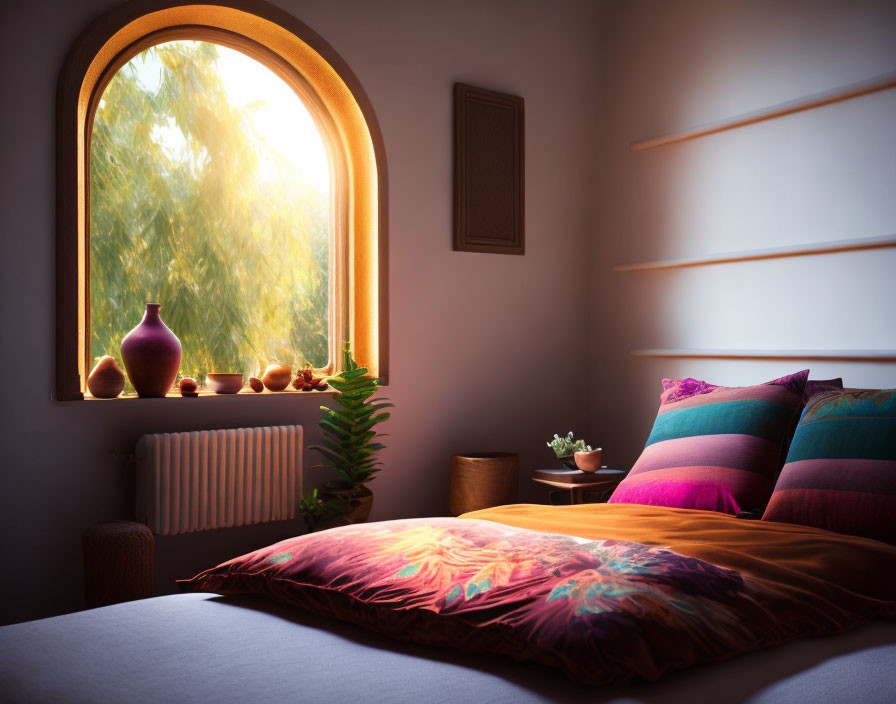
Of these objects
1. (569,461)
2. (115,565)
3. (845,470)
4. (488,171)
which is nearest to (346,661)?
(115,565)

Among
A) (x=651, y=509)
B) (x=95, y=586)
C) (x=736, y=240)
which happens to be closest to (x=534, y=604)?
(x=651, y=509)

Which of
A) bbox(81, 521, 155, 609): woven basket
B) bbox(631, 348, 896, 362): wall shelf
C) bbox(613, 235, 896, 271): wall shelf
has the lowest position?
bbox(81, 521, 155, 609): woven basket

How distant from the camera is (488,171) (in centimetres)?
400

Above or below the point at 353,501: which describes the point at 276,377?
above

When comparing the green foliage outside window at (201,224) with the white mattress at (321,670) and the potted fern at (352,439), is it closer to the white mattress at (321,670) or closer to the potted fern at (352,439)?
the potted fern at (352,439)

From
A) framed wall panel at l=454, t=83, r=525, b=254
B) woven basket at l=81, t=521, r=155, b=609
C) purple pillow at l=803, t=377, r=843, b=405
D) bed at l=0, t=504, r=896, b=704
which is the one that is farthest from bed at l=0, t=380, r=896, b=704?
framed wall panel at l=454, t=83, r=525, b=254

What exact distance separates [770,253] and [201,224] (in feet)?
7.94

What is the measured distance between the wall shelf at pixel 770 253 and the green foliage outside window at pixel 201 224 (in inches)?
63.0

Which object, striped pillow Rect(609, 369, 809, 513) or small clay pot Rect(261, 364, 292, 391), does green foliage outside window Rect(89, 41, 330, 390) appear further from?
striped pillow Rect(609, 369, 809, 513)

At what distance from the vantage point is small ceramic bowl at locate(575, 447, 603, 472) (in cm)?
350

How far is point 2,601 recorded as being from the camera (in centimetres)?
277

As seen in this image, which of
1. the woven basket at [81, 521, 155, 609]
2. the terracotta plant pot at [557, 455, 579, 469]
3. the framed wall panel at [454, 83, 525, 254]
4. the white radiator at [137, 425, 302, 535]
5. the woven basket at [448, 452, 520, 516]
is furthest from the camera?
the framed wall panel at [454, 83, 525, 254]

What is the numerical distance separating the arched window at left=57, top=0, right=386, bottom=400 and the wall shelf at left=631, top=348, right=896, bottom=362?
4.62 ft

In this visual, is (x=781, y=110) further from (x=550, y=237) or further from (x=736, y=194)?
(x=550, y=237)
